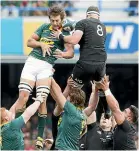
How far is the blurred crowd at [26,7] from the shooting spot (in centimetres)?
1959

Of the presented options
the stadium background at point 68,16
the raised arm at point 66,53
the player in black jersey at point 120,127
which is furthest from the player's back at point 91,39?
the stadium background at point 68,16

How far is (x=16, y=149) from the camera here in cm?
1115

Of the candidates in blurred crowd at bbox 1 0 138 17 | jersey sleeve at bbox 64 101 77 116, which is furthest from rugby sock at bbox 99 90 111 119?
blurred crowd at bbox 1 0 138 17

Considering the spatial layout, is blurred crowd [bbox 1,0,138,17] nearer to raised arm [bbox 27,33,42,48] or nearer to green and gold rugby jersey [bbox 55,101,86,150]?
raised arm [bbox 27,33,42,48]

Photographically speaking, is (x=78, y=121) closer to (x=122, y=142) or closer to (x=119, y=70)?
(x=122, y=142)

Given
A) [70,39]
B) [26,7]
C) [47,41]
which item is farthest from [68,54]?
[26,7]

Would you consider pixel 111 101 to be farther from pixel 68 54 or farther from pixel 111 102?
pixel 68 54

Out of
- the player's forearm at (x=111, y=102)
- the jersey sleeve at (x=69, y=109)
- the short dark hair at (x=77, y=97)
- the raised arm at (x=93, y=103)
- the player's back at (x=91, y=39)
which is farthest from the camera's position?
the raised arm at (x=93, y=103)

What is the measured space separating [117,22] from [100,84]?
24.9 feet

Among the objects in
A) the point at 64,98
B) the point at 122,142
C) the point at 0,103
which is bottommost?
the point at 0,103

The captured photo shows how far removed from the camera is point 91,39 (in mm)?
11555

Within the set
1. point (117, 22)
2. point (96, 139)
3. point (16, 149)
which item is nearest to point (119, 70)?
point (117, 22)

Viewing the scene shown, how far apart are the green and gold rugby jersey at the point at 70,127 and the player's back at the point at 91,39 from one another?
0.86 metres

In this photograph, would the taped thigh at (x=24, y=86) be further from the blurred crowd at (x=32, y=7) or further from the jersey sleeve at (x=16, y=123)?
the blurred crowd at (x=32, y=7)
